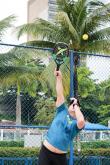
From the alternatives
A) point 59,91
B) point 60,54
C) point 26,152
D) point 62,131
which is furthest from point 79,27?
point 62,131

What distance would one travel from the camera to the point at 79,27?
20.0 m

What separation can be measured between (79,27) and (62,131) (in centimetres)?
1582

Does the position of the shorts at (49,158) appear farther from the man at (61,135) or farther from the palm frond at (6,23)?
the palm frond at (6,23)

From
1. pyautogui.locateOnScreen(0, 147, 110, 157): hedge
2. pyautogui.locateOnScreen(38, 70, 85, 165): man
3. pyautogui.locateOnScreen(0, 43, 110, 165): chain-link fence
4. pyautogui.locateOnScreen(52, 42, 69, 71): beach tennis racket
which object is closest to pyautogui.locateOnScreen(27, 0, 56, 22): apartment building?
pyautogui.locateOnScreen(0, 43, 110, 165): chain-link fence

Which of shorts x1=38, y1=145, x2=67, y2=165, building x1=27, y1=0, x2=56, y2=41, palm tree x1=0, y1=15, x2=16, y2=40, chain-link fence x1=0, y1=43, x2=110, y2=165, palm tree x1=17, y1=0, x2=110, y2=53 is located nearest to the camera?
shorts x1=38, y1=145, x2=67, y2=165

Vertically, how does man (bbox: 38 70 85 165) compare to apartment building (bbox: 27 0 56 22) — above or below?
below

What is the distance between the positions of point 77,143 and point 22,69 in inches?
170

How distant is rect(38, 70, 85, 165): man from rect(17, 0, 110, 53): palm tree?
14729 millimetres

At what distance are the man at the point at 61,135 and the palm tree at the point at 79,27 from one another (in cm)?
1473

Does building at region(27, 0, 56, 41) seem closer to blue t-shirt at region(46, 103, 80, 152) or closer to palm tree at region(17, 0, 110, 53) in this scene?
palm tree at region(17, 0, 110, 53)

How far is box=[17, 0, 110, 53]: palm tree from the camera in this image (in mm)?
19562

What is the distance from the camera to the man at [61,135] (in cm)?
440

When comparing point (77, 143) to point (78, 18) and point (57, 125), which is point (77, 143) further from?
point (57, 125)

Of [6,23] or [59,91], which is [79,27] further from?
[59,91]
